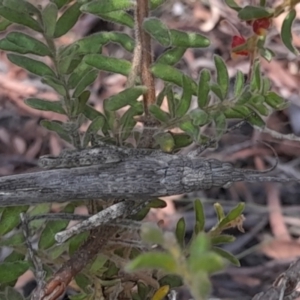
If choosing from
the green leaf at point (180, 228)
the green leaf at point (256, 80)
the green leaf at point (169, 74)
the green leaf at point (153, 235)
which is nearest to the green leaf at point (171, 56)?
the green leaf at point (169, 74)

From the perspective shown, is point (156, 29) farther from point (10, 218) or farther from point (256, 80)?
point (10, 218)

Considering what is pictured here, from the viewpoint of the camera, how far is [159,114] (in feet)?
2.99

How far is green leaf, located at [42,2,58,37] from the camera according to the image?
85cm

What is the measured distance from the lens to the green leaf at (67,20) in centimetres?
93

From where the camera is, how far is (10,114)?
2180 mm

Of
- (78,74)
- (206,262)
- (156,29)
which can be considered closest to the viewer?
(206,262)

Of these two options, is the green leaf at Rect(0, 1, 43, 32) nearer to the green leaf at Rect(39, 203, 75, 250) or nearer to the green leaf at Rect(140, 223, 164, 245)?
the green leaf at Rect(39, 203, 75, 250)

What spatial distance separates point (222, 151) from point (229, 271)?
1.31 feet

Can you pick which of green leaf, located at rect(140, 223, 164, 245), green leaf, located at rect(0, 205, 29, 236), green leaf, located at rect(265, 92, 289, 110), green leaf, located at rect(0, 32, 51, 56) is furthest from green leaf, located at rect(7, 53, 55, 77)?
green leaf, located at rect(140, 223, 164, 245)

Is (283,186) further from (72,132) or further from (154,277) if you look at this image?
(72,132)

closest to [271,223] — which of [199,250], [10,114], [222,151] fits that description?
[222,151]

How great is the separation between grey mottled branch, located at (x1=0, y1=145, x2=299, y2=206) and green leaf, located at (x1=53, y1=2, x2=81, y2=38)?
0.19 meters

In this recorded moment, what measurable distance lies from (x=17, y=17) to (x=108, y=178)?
0.28 m

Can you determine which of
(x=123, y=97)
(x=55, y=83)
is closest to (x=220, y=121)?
(x=123, y=97)
